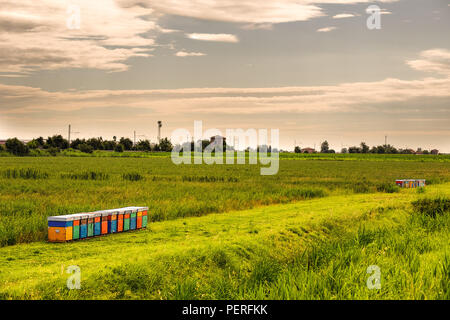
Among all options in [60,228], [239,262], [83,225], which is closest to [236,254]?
[239,262]

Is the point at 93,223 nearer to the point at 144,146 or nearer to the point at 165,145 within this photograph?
the point at 165,145

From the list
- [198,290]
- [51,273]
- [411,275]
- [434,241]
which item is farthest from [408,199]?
[51,273]

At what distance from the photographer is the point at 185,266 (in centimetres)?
1204

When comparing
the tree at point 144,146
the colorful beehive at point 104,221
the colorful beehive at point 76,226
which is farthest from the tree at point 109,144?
the colorful beehive at point 76,226

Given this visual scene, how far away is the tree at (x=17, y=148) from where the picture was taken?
412 feet

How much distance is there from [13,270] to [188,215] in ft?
31.3

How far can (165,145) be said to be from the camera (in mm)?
186625

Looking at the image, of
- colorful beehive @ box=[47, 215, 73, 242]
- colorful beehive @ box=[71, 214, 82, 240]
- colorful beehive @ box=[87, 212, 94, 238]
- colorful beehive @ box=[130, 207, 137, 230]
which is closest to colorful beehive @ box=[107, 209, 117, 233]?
colorful beehive @ box=[130, 207, 137, 230]

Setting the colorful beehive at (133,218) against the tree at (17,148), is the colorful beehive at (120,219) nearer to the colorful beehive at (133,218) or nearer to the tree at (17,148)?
the colorful beehive at (133,218)

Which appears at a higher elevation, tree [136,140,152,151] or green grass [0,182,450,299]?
tree [136,140,152,151]

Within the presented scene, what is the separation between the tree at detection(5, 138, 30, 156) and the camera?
412 ft

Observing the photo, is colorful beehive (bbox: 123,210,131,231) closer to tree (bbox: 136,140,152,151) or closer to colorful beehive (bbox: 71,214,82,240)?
colorful beehive (bbox: 71,214,82,240)

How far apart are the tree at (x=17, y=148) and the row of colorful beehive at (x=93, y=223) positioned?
116601mm

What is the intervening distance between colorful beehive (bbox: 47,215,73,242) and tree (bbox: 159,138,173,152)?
169661mm
